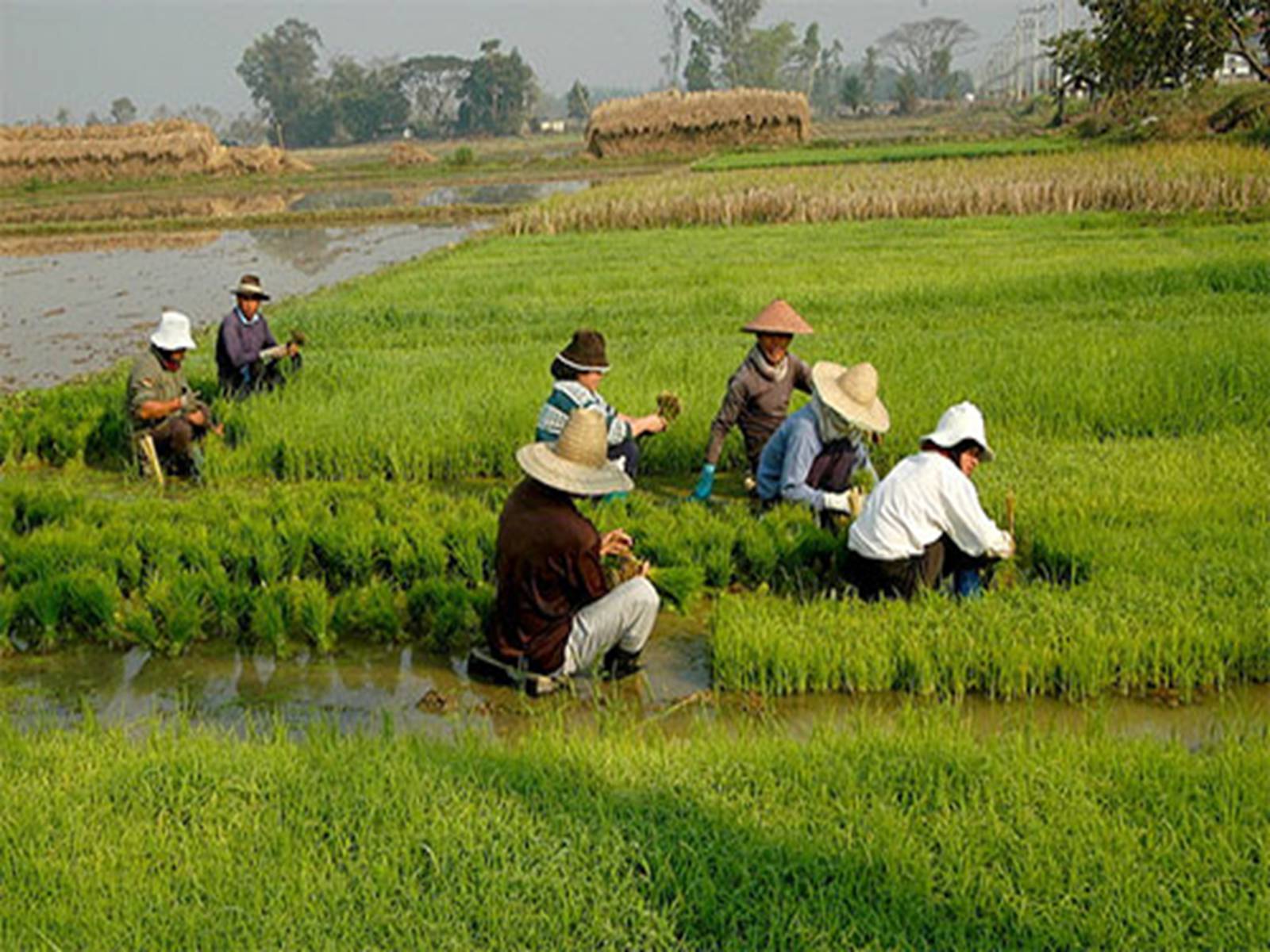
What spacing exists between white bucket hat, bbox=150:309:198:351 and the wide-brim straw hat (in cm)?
405

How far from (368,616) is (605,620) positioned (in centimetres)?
126

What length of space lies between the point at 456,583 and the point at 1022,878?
3.08m

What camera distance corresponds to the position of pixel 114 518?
638 cm

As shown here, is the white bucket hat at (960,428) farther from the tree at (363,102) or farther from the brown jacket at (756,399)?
the tree at (363,102)

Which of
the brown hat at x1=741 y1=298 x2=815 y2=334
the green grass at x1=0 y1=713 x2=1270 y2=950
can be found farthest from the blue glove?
the green grass at x1=0 y1=713 x2=1270 y2=950

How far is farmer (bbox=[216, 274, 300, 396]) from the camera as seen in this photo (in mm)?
8641

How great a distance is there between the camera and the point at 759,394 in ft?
21.0

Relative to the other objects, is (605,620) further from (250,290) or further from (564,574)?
(250,290)

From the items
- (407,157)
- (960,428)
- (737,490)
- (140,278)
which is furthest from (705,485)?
(407,157)

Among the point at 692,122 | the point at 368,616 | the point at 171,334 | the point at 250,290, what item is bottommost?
the point at 368,616

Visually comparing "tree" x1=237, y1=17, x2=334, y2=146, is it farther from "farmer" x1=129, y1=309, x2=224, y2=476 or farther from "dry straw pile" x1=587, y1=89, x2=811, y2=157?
"farmer" x1=129, y1=309, x2=224, y2=476

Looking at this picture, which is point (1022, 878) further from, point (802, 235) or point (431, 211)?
point (431, 211)

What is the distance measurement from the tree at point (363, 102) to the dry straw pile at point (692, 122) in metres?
43.4

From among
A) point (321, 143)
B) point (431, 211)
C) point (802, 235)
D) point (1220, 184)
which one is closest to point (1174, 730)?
point (802, 235)
